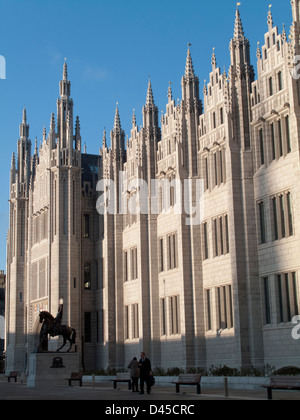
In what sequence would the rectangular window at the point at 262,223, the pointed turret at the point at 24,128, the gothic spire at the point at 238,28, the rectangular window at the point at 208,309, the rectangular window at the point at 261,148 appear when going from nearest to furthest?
the rectangular window at the point at 262,223
the rectangular window at the point at 261,148
the gothic spire at the point at 238,28
the rectangular window at the point at 208,309
the pointed turret at the point at 24,128

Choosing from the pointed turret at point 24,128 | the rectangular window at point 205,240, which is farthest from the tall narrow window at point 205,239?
the pointed turret at point 24,128

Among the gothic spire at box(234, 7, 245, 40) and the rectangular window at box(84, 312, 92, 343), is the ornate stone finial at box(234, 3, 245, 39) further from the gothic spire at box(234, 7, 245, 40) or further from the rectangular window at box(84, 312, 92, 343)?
the rectangular window at box(84, 312, 92, 343)

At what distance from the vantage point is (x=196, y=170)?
135ft

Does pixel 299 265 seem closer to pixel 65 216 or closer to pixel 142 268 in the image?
pixel 142 268

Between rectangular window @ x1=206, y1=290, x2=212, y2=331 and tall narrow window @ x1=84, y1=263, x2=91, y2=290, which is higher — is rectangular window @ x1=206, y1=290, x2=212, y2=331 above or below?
below

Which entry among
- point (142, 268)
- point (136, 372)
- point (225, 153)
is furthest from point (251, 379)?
point (142, 268)

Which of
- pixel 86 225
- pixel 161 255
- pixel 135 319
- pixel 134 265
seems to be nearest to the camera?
pixel 161 255

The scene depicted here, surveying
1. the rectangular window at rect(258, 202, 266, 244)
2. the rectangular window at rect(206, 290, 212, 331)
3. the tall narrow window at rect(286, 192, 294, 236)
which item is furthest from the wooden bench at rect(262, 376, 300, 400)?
the rectangular window at rect(206, 290, 212, 331)

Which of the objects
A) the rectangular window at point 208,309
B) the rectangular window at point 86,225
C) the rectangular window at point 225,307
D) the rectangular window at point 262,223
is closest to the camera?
the rectangular window at point 262,223

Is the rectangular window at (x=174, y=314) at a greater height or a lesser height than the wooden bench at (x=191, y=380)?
greater

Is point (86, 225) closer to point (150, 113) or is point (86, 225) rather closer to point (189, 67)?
point (150, 113)

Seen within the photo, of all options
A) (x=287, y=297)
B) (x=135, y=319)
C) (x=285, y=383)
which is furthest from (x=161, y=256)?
(x=285, y=383)

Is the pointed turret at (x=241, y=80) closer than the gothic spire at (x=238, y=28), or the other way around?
the pointed turret at (x=241, y=80)

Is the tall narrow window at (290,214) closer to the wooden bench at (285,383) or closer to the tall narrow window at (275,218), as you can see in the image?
the tall narrow window at (275,218)
